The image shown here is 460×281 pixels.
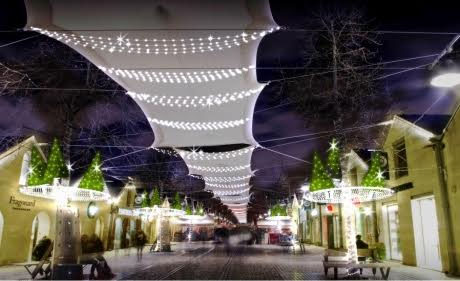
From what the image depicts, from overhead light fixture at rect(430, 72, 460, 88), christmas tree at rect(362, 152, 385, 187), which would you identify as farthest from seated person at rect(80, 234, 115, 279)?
overhead light fixture at rect(430, 72, 460, 88)

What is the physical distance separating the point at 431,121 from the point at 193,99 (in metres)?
10.6

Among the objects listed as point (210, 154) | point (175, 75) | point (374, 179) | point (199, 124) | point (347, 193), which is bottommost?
point (347, 193)

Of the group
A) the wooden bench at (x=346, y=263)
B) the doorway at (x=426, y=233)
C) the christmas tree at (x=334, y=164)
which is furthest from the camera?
the doorway at (x=426, y=233)

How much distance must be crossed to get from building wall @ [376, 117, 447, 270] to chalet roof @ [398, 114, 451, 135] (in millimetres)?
202

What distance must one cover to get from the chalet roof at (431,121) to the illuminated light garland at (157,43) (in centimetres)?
1027

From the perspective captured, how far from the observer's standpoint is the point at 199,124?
1099 centimetres

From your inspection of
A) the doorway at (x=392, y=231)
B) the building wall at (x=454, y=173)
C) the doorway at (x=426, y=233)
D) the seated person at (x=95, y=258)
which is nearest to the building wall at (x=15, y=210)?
the seated person at (x=95, y=258)

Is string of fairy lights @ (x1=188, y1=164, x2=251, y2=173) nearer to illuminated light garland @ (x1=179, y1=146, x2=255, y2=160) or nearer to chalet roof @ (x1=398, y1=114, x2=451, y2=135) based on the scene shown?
illuminated light garland @ (x1=179, y1=146, x2=255, y2=160)

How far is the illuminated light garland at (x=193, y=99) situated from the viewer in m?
8.97

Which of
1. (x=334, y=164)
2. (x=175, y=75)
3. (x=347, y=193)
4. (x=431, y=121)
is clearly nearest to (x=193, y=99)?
(x=175, y=75)

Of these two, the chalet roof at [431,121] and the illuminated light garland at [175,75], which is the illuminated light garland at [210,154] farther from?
the chalet roof at [431,121]

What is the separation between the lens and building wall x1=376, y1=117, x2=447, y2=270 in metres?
14.3

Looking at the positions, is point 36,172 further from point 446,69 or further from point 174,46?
point 446,69

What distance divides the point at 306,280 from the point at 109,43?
29.5ft
